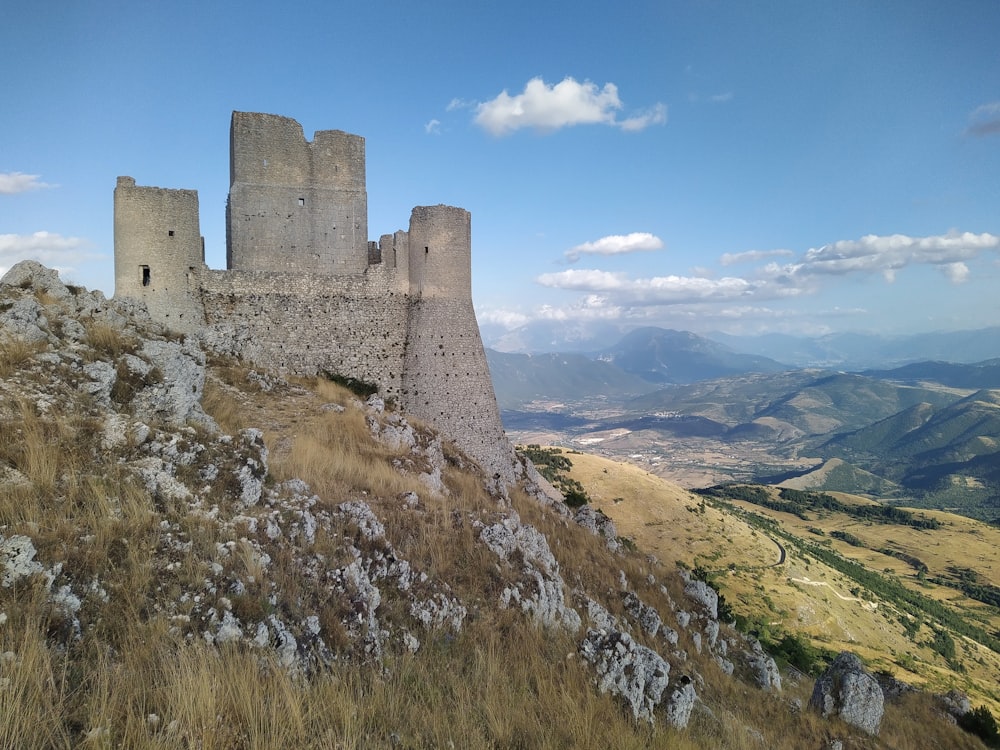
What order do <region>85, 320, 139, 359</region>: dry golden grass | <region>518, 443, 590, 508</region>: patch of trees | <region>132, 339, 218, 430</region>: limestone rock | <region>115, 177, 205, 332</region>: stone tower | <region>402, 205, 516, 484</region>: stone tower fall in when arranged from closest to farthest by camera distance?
1. <region>132, 339, 218, 430</region>: limestone rock
2. <region>85, 320, 139, 359</region>: dry golden grass
3. <region>115, 177, 205, 332</region>: stone tower
4. <region>402, 205, 516, 484</region>: stone tower
5. <region>518, 443, 590, 508</region>: patch of trees

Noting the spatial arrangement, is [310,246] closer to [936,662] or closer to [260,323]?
[260,323]

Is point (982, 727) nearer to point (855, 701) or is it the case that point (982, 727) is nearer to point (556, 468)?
point (855, 701)

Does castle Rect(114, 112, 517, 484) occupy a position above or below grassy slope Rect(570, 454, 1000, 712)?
above

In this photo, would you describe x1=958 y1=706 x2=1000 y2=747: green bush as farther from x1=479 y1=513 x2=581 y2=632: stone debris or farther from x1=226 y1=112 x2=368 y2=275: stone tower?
x1=226 y1=112 x2=368 y2=275: stone tower

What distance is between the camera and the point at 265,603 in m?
5.45

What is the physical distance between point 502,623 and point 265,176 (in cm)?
1800

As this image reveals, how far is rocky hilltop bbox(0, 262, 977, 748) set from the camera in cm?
405

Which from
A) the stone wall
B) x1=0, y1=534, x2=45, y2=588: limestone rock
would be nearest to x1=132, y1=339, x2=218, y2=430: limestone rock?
x1=0, y1=534, x2=45, y2=588: limestone rock

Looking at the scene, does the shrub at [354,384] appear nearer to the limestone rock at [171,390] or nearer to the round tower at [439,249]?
the round tower at [439,249]

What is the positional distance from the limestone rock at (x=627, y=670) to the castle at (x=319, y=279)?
1020cm

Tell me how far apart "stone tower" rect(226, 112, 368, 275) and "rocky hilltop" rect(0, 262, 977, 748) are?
26.7ft

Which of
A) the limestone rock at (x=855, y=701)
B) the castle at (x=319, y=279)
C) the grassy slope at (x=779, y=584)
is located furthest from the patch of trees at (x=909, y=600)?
the limestone rock at (x=855, y=701)

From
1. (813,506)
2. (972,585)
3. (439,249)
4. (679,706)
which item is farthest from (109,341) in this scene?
(813,506)

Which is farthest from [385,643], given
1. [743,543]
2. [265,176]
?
[743,543]
